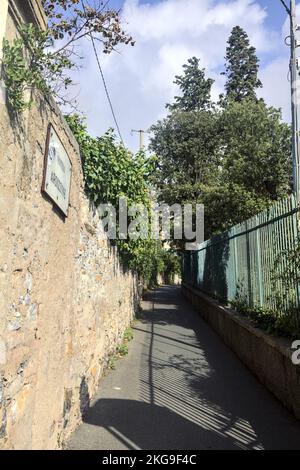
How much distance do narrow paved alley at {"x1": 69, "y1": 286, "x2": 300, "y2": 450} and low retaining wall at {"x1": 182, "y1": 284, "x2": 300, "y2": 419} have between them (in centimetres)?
16

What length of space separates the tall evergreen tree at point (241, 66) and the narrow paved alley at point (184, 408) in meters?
24.0

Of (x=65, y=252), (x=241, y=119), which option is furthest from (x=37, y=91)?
(x=241, y=119)

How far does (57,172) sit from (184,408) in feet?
11.7

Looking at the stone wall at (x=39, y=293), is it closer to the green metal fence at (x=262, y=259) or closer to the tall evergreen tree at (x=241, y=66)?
the green metal fence at (x=262, y=259)

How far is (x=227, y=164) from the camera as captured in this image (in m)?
13.6

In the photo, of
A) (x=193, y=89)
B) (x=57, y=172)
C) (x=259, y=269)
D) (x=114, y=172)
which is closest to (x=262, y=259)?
(x=259, y=269)

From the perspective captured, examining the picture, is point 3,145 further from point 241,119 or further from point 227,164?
point 241,119

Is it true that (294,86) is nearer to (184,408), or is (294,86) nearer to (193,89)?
(184,408)

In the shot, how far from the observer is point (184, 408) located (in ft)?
18.0

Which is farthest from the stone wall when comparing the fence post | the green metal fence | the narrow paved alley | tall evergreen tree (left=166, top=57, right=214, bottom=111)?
tall evergreen tree (left=166, top=57, right=214, bottom=111)

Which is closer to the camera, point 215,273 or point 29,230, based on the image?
point 29,230

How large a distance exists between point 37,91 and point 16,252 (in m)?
1.26

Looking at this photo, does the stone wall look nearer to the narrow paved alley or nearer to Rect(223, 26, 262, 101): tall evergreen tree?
the narrow paved alley

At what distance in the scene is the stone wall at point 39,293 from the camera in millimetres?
2660
